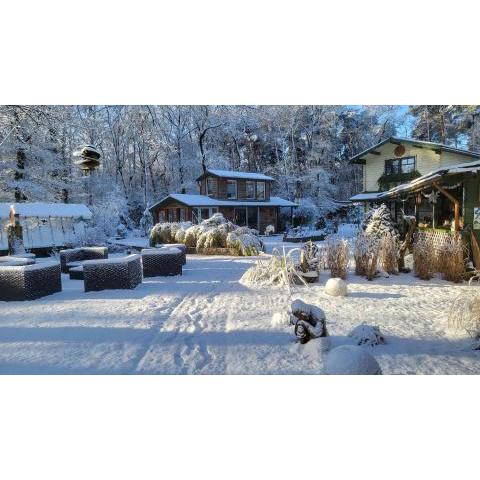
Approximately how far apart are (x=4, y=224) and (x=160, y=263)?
6.07ft

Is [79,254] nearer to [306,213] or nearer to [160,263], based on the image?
→ [160,263]

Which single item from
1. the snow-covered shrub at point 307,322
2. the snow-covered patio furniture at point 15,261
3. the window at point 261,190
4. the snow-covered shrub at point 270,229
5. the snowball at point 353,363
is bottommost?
the snowball at point 353,363

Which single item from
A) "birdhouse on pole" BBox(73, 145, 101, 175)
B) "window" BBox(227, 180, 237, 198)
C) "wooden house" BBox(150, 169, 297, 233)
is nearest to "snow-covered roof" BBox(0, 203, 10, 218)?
"birdhouse on pole" BBox(73, 145, 101, 175)

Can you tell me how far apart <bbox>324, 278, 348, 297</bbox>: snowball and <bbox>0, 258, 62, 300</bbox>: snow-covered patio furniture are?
325 centimetres

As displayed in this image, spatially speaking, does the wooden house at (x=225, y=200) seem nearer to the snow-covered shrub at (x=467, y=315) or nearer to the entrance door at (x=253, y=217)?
the entrance door at (x=253, y=217)

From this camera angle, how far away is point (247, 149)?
3.22 metres

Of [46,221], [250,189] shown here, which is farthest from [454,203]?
[46,221]

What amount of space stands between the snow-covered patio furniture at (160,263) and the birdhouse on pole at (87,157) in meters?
1.57

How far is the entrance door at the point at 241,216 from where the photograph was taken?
3.68 meters

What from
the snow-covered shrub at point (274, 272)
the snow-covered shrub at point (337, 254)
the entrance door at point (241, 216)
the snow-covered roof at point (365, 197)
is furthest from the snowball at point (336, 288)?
the entrance door at point (241, 216)
